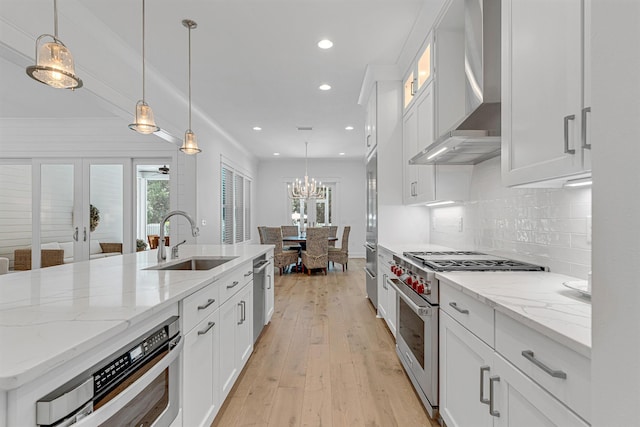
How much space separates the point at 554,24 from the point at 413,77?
7.50ft

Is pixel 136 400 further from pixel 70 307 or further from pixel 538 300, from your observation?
pixel 538 300

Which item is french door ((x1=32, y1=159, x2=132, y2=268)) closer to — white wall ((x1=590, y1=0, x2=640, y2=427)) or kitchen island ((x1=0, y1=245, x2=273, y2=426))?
kitchen island ((x1=0, y1=245, x2=273, y2=426))

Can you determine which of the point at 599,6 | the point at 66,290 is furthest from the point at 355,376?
the point at 599,6

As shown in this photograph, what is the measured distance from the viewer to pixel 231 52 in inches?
136

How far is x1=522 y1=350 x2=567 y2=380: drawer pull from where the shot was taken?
88cm

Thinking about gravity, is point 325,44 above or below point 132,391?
above

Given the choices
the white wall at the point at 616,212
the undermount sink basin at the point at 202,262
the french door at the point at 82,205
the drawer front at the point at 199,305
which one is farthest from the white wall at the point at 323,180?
the white wall at the point at 616,212

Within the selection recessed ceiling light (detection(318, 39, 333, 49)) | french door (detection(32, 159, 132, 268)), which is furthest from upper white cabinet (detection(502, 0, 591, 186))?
french door (detection(32, 159, 132, 268))

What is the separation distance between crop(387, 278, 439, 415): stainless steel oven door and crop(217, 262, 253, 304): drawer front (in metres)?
1.18

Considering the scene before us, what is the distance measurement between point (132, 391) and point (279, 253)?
5.72 meters

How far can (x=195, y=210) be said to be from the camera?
514cm

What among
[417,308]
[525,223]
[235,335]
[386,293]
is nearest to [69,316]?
[235,335]

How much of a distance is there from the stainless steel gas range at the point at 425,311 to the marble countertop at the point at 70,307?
1198 mm

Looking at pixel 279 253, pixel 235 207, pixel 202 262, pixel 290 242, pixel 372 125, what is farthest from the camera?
pixel 235 207
